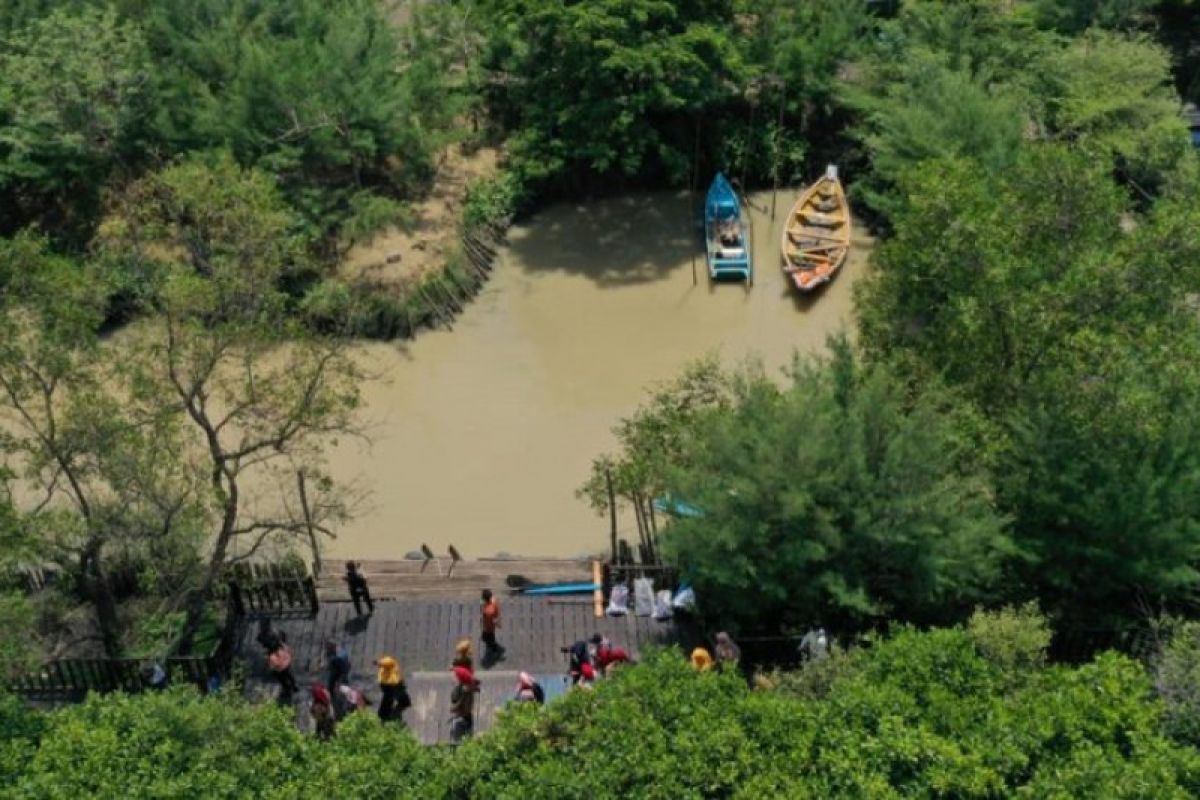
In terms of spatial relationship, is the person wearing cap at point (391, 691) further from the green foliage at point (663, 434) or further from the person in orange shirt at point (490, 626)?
the green foliage at point (663, 434)

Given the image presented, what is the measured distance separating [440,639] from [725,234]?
49.4 ft

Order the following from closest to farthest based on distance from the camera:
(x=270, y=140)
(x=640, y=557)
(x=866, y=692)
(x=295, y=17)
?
(x=866, y=692) → (x=640, y=557) → (x=270, y=140) → (x=295, y=17)

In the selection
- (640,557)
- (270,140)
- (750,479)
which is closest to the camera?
(750,479)

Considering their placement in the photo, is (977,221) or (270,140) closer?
(977,221)

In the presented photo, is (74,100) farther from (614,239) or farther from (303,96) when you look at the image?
(614,239)

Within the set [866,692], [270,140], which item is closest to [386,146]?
[270,140]

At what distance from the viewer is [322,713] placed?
20.4 meters

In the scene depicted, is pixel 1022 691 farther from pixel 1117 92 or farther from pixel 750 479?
pixel 1117 92

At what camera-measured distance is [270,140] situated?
31984 mm

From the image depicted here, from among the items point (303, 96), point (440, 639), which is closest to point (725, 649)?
point (440, 639)

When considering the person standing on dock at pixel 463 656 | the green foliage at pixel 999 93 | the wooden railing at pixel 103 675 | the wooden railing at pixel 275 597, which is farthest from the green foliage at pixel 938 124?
the wooden railing at pixel 103 675

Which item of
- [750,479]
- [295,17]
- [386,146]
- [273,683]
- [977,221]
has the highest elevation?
[295,17]

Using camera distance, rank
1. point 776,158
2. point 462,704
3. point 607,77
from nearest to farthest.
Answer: point 462,704 → point 607,77 → point 776,158

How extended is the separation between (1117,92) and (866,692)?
21.7 metres
